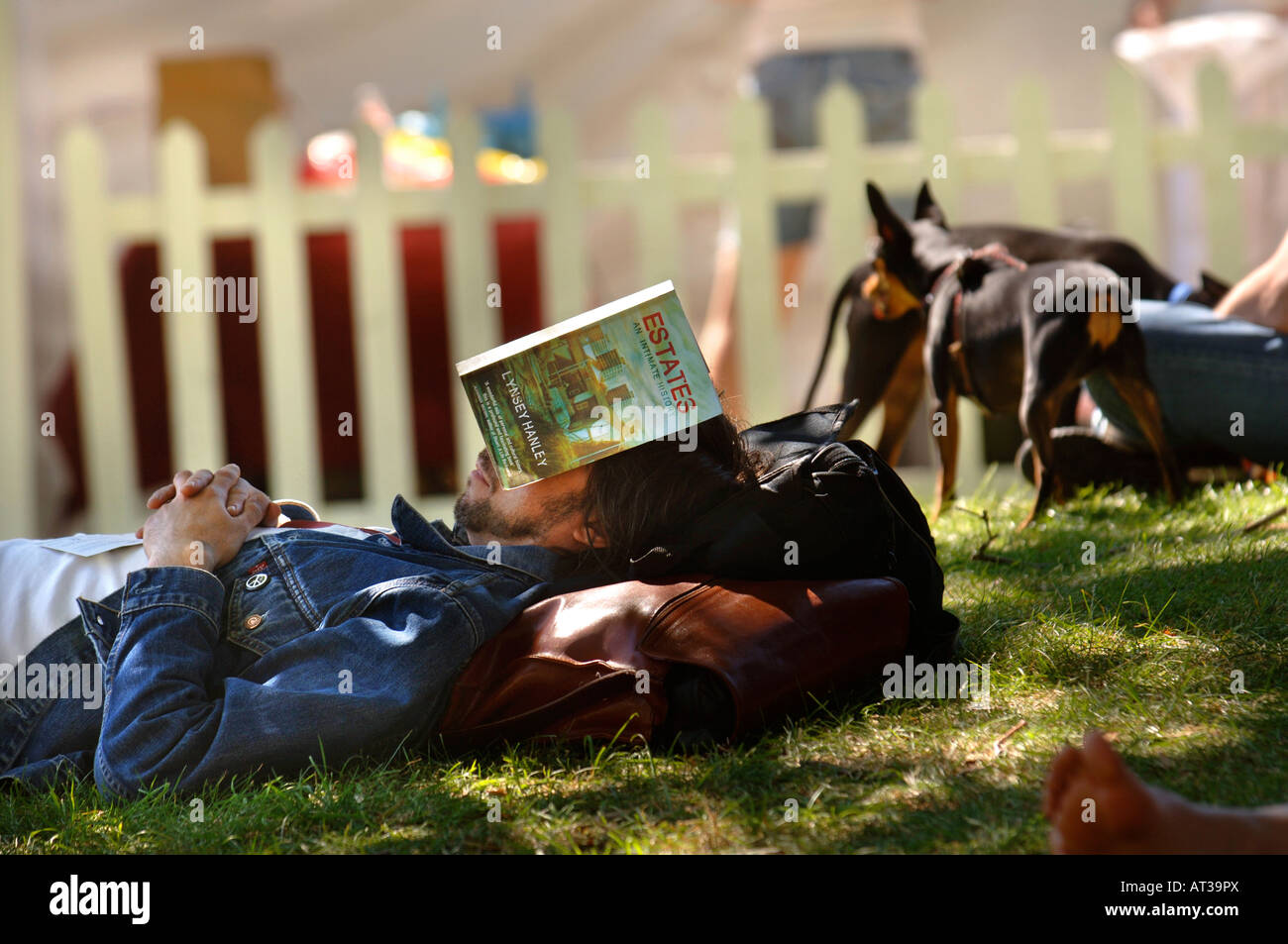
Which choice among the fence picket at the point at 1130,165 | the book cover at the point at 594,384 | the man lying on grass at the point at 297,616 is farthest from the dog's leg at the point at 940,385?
the fence picket at the point at 1130,165

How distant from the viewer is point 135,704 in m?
1.87

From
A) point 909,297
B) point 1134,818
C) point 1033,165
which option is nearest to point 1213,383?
point 909,297

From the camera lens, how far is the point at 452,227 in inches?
208

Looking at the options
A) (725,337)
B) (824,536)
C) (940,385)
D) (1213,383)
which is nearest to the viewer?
(824,536)

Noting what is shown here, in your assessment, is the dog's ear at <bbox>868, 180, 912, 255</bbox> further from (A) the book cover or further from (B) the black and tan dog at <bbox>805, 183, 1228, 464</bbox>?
(A) the book cover

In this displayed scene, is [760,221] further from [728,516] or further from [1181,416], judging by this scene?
[728,516]

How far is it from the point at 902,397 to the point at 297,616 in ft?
6.27

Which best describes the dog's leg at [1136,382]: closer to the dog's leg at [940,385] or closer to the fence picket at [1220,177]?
the dog's leg at [940,385]

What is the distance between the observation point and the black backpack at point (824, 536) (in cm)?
207

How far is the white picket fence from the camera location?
204 inches

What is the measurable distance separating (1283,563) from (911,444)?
15.4ft

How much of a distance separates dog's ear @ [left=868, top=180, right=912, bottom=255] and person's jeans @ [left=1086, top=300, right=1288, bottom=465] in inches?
22.2

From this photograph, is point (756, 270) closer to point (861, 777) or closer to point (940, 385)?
point (940, 385)
